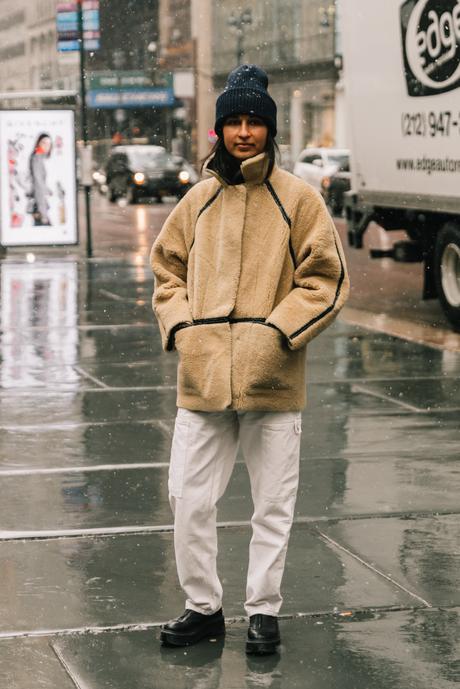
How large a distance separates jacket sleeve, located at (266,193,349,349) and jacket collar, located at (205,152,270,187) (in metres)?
0.16

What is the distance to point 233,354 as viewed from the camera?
4.54 meters

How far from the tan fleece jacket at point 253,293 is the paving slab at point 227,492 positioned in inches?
72.0

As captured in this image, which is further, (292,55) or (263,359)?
(292,55)

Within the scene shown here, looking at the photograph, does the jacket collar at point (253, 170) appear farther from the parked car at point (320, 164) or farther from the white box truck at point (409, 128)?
the parked car at point (320, 164)

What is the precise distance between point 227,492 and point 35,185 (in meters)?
13.9

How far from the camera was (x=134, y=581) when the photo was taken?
536 cm

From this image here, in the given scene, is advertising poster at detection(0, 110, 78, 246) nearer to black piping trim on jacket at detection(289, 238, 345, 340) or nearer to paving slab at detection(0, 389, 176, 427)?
paving slab at detection(0, 389, 176, 427)

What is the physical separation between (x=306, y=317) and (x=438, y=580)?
4.69 feet

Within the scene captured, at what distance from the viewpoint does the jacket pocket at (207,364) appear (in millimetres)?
4496

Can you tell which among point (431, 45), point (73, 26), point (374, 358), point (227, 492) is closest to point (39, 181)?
point (73, 26)

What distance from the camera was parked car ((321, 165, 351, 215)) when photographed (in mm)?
36531

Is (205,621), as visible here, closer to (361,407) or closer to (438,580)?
(438,580)

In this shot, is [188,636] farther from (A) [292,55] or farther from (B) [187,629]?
(A) [292,55]

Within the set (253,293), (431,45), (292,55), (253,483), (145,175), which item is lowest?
(253,483)
